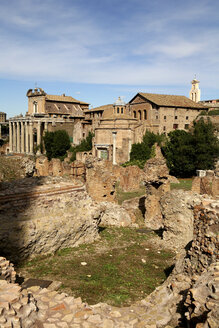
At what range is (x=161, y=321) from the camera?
373cm

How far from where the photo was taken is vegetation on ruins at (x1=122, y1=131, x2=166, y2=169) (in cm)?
3073

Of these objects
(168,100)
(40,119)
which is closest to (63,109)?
(40,119)

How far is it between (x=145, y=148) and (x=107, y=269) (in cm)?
2612

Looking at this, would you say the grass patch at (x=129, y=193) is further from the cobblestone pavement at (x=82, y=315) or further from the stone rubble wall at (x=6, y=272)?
the cobblestone pavement at (x=82, y=315)

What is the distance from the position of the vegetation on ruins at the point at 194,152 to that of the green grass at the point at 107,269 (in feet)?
57.1

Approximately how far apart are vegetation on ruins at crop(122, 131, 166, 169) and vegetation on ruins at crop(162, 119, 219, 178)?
15.0 feet

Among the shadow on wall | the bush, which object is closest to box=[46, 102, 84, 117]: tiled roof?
the bush

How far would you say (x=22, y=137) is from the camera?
45375 millimetres

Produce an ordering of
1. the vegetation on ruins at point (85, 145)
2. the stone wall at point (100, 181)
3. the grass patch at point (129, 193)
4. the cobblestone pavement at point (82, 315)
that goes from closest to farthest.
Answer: the cobblestone pavement at point (82, 315), the stone wall at point (100, 181), the grass patch at point (129, 193), the vegetation on ruins at point (85, 145)

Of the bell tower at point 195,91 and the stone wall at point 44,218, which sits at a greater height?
the bell tower at point 195,91

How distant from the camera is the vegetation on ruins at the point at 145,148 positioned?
1210 inches

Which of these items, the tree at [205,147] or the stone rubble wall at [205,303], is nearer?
the stone rubble wall at [205,303]

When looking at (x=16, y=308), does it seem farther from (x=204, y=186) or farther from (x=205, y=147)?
(x=205, y=147)

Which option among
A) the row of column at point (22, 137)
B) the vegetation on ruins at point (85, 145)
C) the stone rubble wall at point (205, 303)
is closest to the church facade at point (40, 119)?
the row of column at point (22, 137)
